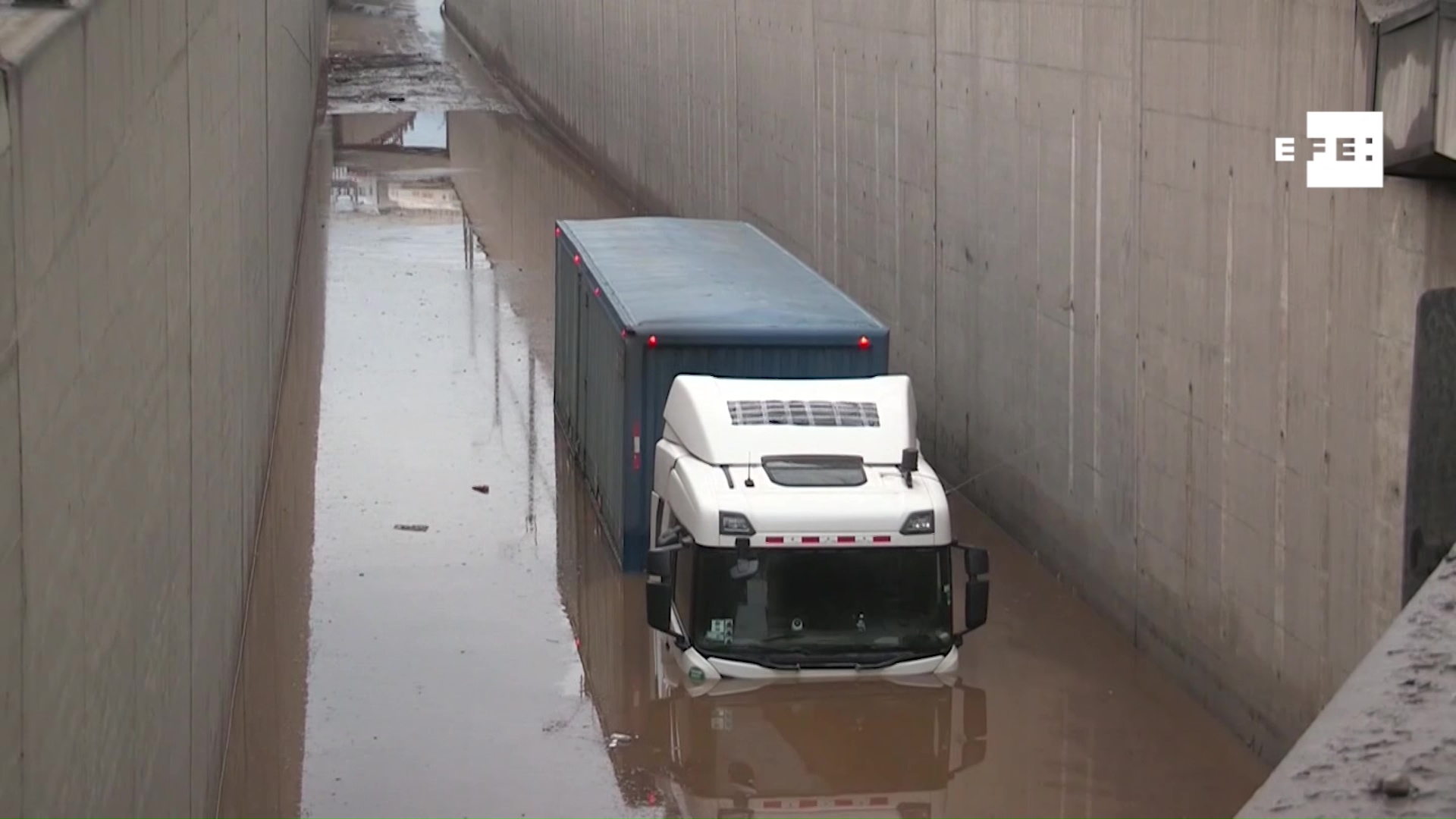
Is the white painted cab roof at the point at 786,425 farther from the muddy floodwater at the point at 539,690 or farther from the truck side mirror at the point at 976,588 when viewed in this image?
the muddy floodwater at the point at 539,690

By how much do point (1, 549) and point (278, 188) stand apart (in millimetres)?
19605

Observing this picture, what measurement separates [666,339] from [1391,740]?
554 inches

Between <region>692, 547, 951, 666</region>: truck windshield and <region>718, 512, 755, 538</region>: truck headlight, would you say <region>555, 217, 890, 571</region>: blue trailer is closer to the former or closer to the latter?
<region>692, 547, 951, 666</region>: truck windshield

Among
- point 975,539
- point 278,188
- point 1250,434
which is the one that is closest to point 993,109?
point 975,539

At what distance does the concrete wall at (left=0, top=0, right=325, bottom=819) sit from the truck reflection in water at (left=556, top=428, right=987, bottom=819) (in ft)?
8.61

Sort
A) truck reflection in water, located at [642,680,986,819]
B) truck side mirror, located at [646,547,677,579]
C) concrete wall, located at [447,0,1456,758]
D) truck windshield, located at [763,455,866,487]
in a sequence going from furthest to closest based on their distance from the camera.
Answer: truck windshield, located at [763,455,866,487]
truck side mirror, located at [646,547,677,579]
truck reflection in water, located at [642,680,986,819]
concrete wall, located at [447,0,1456,758]

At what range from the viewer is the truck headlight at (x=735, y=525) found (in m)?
12.5

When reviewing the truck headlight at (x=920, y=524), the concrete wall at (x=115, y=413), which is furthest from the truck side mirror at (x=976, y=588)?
the concrete wall at (x=115, y=413)

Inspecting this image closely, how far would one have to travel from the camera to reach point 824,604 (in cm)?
1273

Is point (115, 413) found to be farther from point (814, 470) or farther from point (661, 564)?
point (814, 470)

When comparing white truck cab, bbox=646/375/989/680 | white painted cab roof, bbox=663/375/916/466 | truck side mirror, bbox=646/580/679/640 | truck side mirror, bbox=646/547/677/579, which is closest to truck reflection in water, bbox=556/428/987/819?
white truck cab, bbox=646/375/989/680

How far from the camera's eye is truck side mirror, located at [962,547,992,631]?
12391mm

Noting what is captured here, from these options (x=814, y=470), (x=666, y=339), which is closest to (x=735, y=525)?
(x=814, y=470)

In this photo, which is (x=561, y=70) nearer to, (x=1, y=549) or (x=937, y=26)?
(x=937, y=26)
